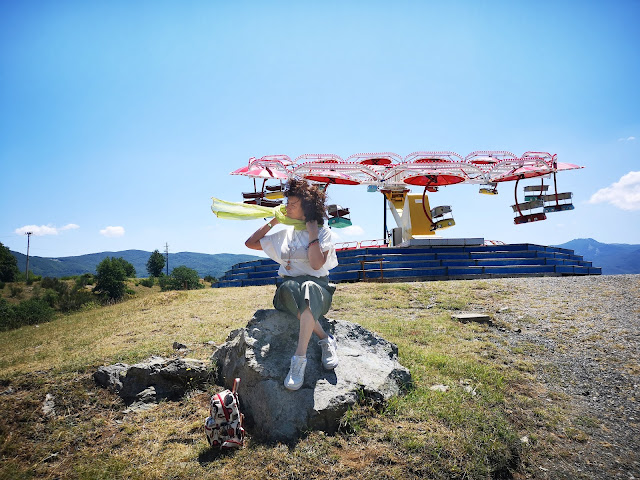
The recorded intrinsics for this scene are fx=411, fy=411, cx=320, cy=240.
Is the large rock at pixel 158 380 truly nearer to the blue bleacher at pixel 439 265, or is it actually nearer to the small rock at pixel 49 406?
the small rock at pixel 49 406

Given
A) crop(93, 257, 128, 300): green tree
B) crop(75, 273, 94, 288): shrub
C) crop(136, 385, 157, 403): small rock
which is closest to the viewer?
crop(136, 385, 157, 403): small rock

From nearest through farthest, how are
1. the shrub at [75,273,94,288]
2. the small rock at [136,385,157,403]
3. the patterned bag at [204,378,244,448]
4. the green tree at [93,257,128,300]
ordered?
the patterned bag at [204,378,244,448] < the small rock at [136,385,157,403] < the green tree at [93,257,128,300] < the shrub at [75,273,94,288]

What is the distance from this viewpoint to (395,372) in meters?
3.91

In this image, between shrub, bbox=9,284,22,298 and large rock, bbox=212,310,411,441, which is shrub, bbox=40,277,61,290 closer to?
shrub, bbox=9,284,22,298

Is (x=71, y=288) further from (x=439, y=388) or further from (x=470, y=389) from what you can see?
(x=470, y=389)

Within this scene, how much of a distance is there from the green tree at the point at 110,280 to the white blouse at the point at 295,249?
28.8 meters

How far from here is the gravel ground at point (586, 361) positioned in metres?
3.14

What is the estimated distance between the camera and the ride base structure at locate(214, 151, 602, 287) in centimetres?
1303

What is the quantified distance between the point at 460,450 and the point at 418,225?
14480mm

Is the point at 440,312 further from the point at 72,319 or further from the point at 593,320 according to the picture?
the point at 72,319

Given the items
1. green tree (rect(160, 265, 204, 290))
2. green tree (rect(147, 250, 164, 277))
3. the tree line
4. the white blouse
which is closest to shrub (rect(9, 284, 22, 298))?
the tree line

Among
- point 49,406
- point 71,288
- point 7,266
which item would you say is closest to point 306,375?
point 49,406

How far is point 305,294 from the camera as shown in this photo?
133 inches

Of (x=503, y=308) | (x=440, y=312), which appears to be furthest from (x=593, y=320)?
(x=440, y=312)
